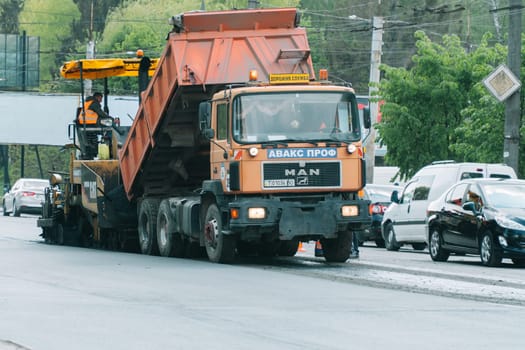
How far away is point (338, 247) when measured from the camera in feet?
71.6

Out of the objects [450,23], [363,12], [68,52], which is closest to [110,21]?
[68,52]

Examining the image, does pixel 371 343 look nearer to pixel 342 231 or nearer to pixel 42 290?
pixel 42 290

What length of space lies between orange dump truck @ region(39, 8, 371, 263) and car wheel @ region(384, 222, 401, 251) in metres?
7.49

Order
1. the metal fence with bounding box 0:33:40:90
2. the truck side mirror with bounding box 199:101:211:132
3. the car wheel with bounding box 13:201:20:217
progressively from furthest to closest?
1. the metal fence with bounding box 0:33:40:90
2. the car wheel with bounding box 13:201:20:217
3. the truck side mirror with bounding box 199:101:211:132

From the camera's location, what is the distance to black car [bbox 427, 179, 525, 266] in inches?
871

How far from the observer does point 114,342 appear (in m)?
11.2

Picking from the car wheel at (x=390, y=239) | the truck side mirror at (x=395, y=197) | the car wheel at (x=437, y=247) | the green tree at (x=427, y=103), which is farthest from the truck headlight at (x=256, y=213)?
the green tree at (x=427, y=103)

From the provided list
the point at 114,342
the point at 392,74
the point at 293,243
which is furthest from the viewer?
the point at 392,74

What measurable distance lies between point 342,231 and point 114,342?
10387 mm

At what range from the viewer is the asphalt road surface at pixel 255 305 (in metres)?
11.4

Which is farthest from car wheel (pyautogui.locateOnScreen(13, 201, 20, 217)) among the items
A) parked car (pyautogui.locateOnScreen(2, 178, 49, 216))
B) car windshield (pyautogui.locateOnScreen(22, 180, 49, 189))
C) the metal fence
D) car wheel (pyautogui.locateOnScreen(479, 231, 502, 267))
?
the metal fence

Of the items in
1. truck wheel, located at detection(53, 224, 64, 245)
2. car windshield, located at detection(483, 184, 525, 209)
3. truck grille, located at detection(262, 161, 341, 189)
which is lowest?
truck wheel, located at detection(53, 224, 64, 245)

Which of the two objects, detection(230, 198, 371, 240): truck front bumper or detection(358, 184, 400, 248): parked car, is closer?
detection(230, 198, 371, 240): truck front bumper

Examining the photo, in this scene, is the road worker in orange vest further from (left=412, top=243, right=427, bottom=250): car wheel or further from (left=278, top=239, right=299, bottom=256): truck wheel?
(left=412, top=243, right=427, bottom=250): car wheel
